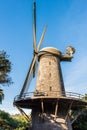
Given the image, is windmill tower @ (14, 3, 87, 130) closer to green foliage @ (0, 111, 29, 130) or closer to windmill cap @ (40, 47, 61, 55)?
windmill cap @ (40, 47, 61, 55)

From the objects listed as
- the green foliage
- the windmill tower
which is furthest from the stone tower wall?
the green foliage

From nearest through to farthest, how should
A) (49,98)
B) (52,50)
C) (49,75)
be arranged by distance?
(49,98) → (49,75) → (52,50)

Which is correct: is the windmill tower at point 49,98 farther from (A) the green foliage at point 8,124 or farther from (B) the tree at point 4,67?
(A) the green foliage at point 8,124

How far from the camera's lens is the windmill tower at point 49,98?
22.4 m

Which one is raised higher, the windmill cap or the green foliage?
the windmill cap

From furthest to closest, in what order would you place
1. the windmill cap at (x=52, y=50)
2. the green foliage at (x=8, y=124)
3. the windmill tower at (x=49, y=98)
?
the green foliage at (x=8, y=124), the windmill cap at (x=52, y=50), the windmill tower at (x=49, y=98)

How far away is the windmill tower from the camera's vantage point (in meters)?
22.4

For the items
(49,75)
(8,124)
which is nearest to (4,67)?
(49,75)

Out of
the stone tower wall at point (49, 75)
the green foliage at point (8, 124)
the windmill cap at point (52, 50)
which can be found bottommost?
the green foliage at point (8, 124)

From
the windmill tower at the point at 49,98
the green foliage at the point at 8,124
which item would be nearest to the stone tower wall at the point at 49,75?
the windmill tower at the point at 49,98

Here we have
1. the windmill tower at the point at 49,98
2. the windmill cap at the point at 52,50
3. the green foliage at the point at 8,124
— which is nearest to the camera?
the windmill tower at the point at 49,98

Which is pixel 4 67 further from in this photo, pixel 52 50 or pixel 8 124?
pixel 8 124

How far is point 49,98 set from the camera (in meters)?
21.9

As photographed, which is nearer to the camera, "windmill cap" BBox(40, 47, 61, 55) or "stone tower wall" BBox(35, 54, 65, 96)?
"stone tower wall" BBox(35, 54, 65, 96)
